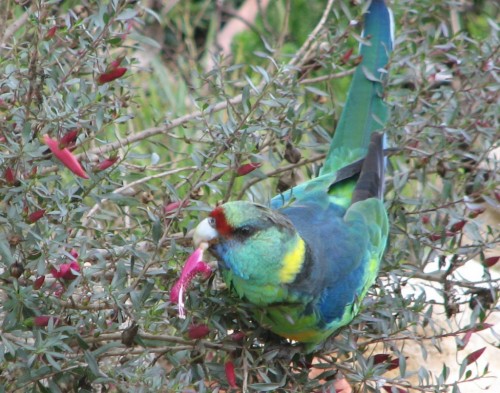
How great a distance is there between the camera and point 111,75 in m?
1.87

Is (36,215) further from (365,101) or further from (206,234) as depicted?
(365,101)

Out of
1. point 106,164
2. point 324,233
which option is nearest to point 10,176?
point 106,164

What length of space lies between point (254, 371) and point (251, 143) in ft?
1.86

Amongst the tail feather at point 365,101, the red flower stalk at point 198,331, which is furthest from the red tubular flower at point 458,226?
the red flower stalk at point 198,331

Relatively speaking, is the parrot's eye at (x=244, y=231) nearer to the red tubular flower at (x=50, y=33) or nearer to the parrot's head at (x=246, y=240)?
the parrot's head at (x=246, y=240)

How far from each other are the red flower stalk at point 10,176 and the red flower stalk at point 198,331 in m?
0.50

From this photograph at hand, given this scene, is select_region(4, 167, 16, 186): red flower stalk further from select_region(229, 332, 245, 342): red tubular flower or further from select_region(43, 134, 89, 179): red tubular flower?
select_region(229, 332, 245, 342): red tubular flower

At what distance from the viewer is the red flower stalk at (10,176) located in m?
1.74

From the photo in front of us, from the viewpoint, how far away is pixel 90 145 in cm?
259

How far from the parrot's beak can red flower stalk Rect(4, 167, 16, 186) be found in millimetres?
415

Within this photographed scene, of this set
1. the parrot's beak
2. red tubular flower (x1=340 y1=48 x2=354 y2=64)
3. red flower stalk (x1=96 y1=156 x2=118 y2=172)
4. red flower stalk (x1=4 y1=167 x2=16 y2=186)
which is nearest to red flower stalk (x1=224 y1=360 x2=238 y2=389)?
the parrot's beak

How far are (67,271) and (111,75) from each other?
0.46m

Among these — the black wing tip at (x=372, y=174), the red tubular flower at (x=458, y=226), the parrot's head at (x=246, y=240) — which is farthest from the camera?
the black wing tip at (x=372, y=174)

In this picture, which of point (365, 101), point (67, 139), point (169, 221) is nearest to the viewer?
point (67, 139)
